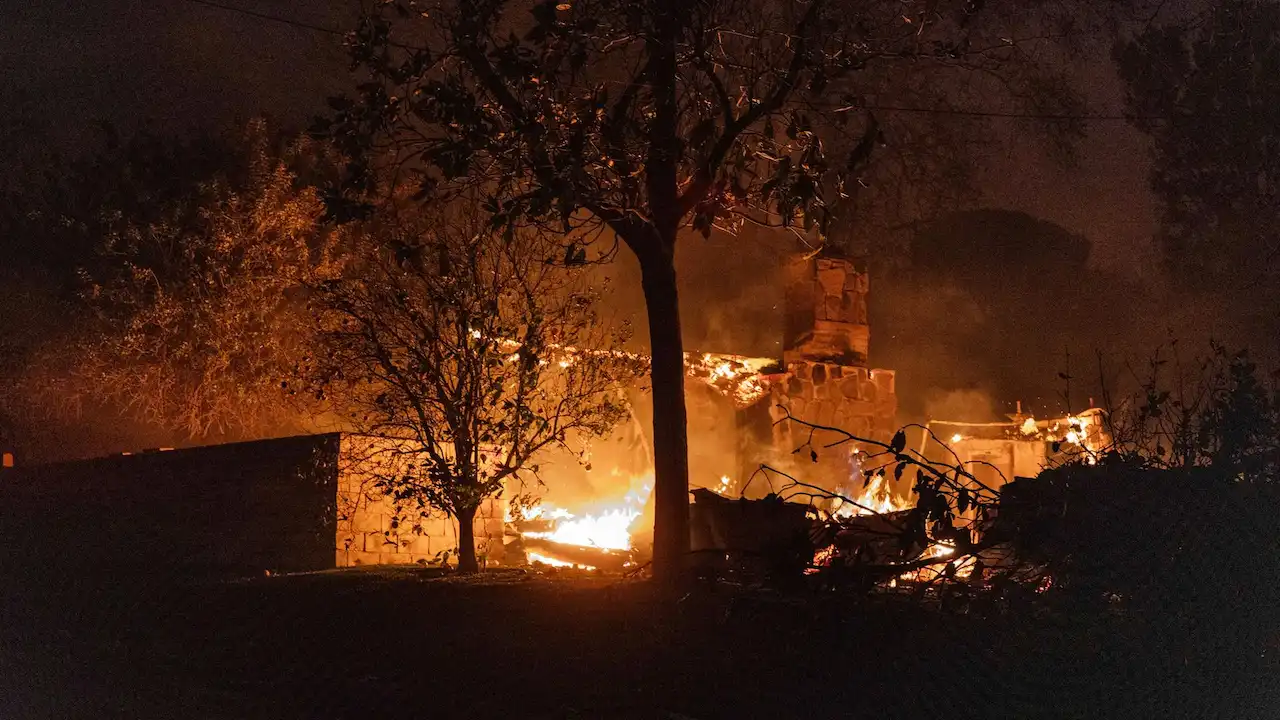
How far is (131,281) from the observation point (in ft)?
71.1

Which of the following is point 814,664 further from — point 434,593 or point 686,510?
point 434,593

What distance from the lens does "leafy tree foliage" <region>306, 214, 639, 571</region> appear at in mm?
11312

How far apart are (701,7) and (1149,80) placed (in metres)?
17.3

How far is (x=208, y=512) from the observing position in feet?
45.6

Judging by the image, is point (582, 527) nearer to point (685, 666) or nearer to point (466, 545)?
point (466, 545)

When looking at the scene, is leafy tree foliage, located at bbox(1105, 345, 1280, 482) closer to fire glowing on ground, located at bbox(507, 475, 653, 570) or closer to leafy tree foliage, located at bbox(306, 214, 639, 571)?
leafy tree foliage, located at bbox(306, 214, 639, 571)

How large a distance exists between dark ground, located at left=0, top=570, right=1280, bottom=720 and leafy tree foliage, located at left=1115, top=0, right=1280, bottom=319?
18.0 meters

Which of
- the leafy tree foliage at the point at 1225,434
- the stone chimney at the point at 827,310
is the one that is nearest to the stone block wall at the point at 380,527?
the stone chimney at the point at 827,310

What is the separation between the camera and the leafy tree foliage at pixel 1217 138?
21734mm

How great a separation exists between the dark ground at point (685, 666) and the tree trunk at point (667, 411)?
1023mm

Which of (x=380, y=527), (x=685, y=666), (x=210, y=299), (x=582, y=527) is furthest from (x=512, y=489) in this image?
(x=685, y=666)

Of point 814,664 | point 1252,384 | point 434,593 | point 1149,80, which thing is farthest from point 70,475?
point 1149,80

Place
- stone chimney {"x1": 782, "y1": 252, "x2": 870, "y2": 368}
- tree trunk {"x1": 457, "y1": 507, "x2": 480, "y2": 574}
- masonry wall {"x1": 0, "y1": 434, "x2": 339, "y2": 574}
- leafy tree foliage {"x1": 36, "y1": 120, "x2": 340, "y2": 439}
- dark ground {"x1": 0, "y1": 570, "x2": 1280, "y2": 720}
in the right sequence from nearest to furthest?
dark ground {"x1": 0, "y1": 570, "x2": 1280, "y2": 720}, tree trunk {"x1": 457, "y1": 507, "x2": 480, "y2": 574}, masonry wall {"x1": 0, "y1": 434, "x2": 339, "y2": 574}, stone chimney {"x1": 782, "y1": 252, "x2": 870, "y2": 368}, leafy tree foliage {"x1": 36, "y1": 120, "x2": 340, "y2": 439}

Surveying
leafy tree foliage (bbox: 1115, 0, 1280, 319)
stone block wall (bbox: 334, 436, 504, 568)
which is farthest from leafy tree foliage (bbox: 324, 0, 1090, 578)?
leafy tree foliage (bbox: 1115, 0, 1280, 319)
